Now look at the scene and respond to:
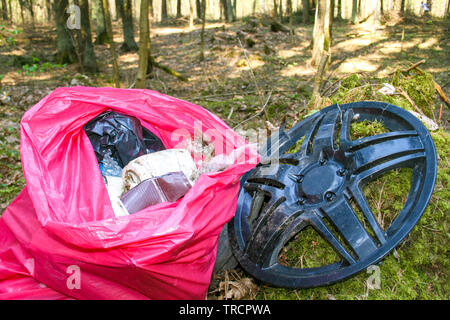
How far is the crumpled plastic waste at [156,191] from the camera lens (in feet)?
5.90

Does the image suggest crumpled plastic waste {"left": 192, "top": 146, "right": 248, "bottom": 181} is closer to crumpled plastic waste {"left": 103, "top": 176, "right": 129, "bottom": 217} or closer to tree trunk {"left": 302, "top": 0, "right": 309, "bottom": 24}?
crumpled plastic waste {"left": 103, "top": 176, "right": 129, "bottom": 217}

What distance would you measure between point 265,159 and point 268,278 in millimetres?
810

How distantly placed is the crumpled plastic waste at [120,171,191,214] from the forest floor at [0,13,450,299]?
545 millimetres

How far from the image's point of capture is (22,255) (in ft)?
5.95

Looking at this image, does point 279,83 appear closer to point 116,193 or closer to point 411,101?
point 411,101

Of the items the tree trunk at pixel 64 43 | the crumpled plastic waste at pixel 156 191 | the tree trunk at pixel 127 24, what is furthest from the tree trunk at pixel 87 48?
the crumpled plastic waste at pixel 156 191

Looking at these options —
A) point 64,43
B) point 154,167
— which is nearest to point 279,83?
point 64,43

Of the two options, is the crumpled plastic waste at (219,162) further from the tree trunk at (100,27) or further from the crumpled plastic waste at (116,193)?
the tree trunk at (100,27)

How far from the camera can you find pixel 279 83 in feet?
24.4

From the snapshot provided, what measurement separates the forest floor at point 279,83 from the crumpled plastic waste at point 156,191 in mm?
545

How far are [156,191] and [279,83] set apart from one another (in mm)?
6072

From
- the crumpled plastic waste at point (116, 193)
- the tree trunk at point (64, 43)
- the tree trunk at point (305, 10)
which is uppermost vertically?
the tree trunk at point (305, 10)
